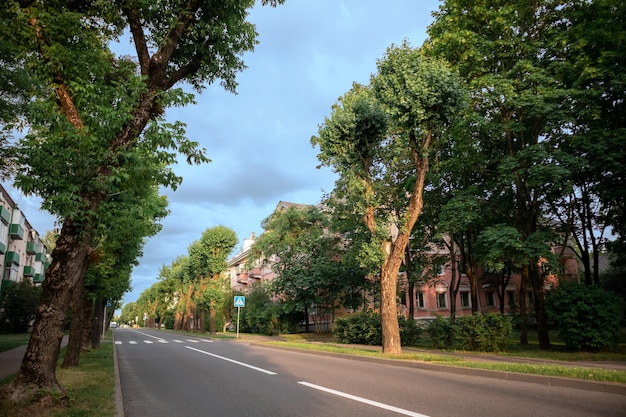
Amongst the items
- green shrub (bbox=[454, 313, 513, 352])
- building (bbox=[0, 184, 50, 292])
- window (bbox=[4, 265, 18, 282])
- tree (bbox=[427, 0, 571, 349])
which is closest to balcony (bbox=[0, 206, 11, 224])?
building (bbox=[0, 184, 50, 292])

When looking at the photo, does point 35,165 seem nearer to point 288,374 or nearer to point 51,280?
point 51,280

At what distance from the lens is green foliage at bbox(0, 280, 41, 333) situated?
38969 millimetres

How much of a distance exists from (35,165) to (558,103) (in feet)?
61.1

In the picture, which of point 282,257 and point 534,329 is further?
point 534,329

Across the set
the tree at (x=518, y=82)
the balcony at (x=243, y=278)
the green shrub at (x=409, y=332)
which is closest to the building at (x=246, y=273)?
the balcony at (x=243, y=278)

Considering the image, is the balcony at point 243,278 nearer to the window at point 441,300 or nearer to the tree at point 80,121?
the window at point 441,300

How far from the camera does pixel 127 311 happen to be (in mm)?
192375

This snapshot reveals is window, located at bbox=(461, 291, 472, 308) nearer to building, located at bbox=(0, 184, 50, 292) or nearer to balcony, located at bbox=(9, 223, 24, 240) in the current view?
building, located at bbox=(0, 184, 50, 292)

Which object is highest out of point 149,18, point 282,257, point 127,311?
point 149,18

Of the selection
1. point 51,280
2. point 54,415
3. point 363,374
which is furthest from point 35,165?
point 363,374

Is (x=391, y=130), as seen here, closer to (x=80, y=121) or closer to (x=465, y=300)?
(x=80, y=121)

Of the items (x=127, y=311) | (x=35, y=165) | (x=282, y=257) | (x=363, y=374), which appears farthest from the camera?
(x=127, y=311)

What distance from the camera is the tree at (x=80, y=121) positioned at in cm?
669

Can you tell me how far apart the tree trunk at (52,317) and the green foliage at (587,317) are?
15.7m
